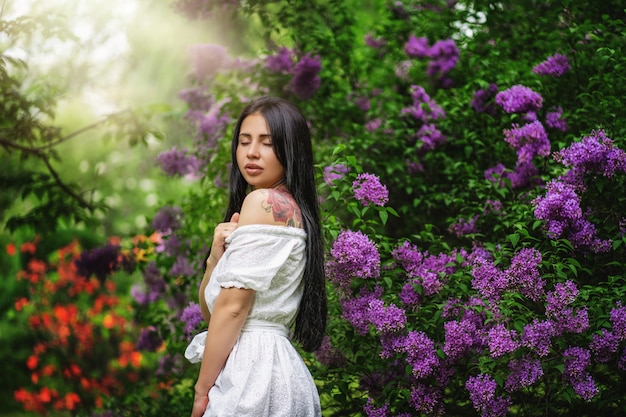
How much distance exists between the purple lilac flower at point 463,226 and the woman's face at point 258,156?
133 cm

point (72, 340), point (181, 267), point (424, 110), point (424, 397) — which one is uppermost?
point (424, 110)

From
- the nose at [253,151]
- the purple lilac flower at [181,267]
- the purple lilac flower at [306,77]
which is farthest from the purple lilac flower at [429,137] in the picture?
the nose at [253,151]

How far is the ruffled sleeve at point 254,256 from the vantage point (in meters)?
2.02

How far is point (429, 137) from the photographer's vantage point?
3.80m

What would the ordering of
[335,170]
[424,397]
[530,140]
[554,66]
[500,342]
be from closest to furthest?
1. [500,342]
2. [424,397]
3. [530,140]
4. [335,170]
5. [554,66]

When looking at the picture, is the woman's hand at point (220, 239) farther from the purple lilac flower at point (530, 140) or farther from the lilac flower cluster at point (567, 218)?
the purple lilac flower at point (530, 140)

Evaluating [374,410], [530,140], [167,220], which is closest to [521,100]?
[530,140]

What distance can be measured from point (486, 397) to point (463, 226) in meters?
1.04

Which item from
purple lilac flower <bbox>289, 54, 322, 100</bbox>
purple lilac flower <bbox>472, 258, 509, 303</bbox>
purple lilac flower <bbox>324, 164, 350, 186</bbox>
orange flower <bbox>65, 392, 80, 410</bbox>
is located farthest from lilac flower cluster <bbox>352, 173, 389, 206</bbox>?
orange flower <bbox>65, 392, 80, 410</bbox>

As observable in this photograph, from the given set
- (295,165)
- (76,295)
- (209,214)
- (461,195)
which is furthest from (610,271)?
(76,295)

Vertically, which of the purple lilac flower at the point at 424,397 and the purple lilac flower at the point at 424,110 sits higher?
the purple lilac flower at the point at 424,110

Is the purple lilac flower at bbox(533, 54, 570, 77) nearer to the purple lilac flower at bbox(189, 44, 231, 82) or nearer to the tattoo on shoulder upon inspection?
the tattoo on shoulder

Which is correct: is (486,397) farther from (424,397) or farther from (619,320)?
(619,320)

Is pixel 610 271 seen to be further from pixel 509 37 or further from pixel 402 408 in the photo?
pixel 509 37
